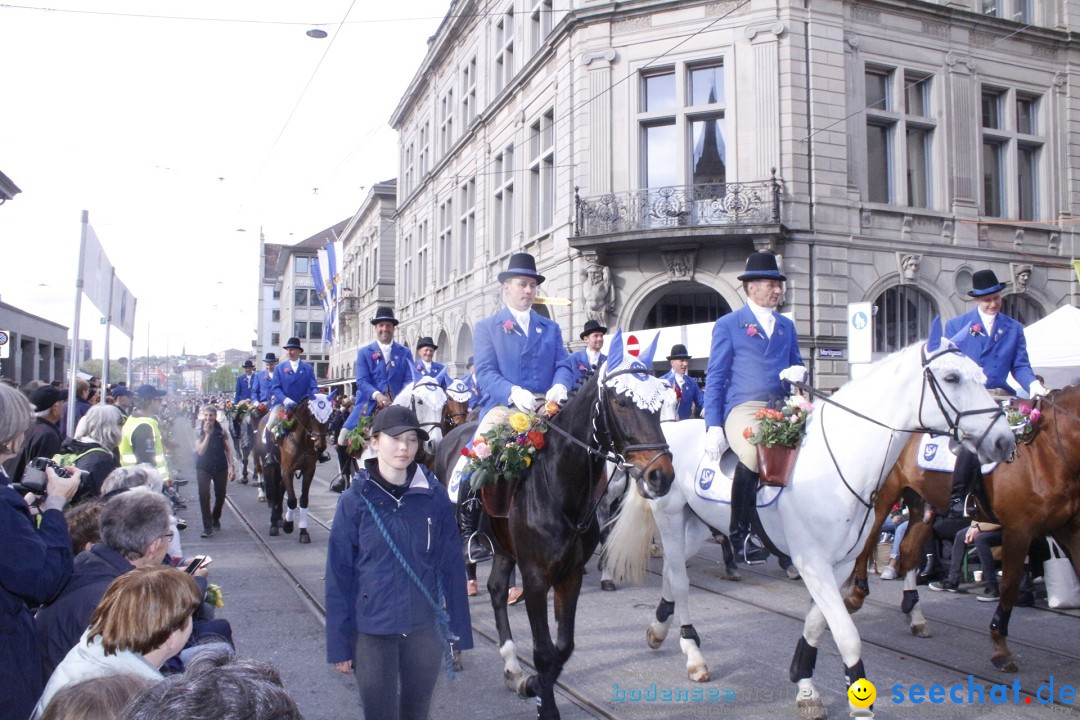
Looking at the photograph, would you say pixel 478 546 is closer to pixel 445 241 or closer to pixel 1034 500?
pixel 1034 500

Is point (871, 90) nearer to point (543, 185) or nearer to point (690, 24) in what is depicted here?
point (690, 24)

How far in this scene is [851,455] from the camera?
504 centimetres

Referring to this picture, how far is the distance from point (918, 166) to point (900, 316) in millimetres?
4148

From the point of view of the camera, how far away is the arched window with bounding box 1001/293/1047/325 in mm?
22109

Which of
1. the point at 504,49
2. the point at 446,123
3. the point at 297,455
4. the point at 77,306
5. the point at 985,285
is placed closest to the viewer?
the point at 985,285

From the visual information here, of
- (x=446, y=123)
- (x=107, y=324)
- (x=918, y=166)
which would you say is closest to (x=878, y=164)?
(x=918, y=166)

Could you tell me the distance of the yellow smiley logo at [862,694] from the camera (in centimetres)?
434

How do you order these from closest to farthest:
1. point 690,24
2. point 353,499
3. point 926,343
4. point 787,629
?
point 353,499
point 926,343
point 787,629
point 690,24

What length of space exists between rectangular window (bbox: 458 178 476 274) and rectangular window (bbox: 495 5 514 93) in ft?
13.4

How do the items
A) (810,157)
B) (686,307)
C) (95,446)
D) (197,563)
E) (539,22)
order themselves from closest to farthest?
(197,563), (95,446), (810,157), (686,307), (539,22)

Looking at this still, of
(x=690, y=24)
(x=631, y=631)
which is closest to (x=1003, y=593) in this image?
(x=631, y=631)

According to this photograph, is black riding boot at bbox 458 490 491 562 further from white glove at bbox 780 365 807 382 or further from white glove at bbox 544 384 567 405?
white glove at bbox 780 365 807 382

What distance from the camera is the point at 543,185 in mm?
24109

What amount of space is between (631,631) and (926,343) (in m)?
3.37
